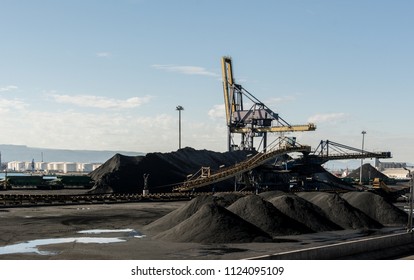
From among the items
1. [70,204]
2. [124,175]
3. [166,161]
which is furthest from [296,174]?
[70,204]

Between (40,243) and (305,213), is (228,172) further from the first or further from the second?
(40,243)

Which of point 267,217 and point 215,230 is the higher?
point 267,217

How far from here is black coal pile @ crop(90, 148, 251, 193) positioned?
81.4 metres

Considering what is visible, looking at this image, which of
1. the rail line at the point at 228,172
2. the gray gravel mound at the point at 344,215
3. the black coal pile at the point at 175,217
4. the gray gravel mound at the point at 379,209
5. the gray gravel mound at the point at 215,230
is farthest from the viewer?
the rail line at the point at 228,172

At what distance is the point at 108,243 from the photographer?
31359mm

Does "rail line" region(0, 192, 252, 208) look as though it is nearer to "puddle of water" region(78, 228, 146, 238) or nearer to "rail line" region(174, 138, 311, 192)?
"rail line" region(174, 138, 311, 192)

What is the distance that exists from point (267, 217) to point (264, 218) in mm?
271

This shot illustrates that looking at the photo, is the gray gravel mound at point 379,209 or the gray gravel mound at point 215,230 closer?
the gray gravel mound at point 215,230

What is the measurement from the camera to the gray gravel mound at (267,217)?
120 feet

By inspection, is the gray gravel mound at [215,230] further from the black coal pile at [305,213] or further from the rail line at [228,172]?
the rail line at [228,172]

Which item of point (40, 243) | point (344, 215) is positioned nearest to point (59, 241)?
point (40, 243)

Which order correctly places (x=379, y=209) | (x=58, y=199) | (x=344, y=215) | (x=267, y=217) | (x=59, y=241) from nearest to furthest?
(x=59, y=241), (x=267, y=217), (x=344, y=215), (x=379, y=209), (x=58, y=199)

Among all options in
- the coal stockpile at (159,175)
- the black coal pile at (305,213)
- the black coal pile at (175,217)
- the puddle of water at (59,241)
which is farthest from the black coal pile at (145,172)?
the black coal pile at (305,213)
